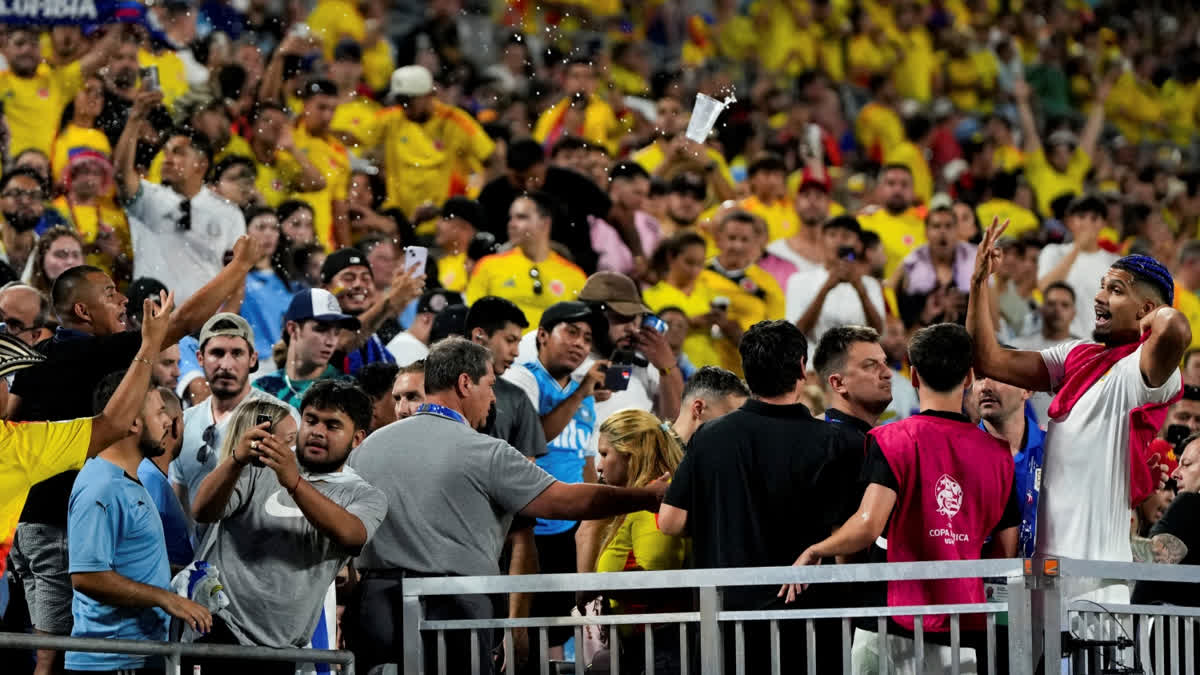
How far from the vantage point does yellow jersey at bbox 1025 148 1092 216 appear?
1853 cm

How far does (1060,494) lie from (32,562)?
3685 mm

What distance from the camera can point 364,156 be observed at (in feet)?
46.4

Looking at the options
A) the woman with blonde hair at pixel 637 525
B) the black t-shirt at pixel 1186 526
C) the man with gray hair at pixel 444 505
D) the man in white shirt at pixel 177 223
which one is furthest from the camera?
the man in white shirt at pixel 177 223

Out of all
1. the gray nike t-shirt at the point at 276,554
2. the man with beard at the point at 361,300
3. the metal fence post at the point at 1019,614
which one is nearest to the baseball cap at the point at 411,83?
the man with beard at the point at 361,300

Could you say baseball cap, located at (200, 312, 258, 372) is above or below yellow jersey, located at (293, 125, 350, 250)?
below

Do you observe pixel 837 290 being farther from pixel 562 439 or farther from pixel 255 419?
pixel 255 419

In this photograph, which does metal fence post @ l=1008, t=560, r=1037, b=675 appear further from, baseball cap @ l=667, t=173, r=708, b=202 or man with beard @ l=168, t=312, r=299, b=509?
baseball cap @ l=667, t=173, r=708, b=202

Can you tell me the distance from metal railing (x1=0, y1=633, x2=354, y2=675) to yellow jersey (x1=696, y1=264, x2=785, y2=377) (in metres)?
6.22

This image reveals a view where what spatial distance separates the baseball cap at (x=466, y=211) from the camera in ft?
40.5

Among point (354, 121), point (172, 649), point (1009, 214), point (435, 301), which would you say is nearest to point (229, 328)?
point (435, 301)

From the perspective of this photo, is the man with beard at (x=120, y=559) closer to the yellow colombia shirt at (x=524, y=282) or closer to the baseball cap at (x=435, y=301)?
the baseball cap at (x=435, y=301)

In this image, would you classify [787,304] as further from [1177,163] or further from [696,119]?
[1177,163]

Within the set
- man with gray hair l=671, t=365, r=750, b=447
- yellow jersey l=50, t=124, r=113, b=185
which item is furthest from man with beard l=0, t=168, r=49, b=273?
man with gray hair l=671, t=365, r=750, b=447

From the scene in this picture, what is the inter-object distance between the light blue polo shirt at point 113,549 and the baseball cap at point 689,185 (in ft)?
23.6
